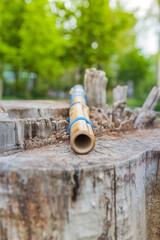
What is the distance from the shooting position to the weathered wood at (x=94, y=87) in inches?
163

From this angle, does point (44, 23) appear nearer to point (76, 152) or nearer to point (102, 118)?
point (102, 118)

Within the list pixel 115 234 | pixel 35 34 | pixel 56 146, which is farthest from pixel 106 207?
pixel 35 34

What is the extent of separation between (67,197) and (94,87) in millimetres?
2547

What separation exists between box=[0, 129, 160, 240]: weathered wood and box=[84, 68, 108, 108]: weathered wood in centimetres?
213

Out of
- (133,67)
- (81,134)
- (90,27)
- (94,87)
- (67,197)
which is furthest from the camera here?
(133,67)

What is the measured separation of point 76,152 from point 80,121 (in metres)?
0.34

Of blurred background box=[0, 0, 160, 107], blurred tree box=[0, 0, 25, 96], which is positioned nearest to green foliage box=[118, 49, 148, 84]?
blurred background box=[0, 0, 160, 107]

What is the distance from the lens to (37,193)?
6.11ft

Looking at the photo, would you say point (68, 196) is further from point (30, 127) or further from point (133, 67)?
point (133, 67)

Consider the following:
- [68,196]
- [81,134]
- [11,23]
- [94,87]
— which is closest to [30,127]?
[81,134]

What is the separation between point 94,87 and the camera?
162 inches

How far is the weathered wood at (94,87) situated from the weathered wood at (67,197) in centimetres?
213

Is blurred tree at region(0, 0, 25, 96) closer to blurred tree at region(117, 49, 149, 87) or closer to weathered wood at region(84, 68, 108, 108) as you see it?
blurred tree at region(117, 49, 149, 87)

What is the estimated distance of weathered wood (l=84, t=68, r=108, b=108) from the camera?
→ 163 inches
